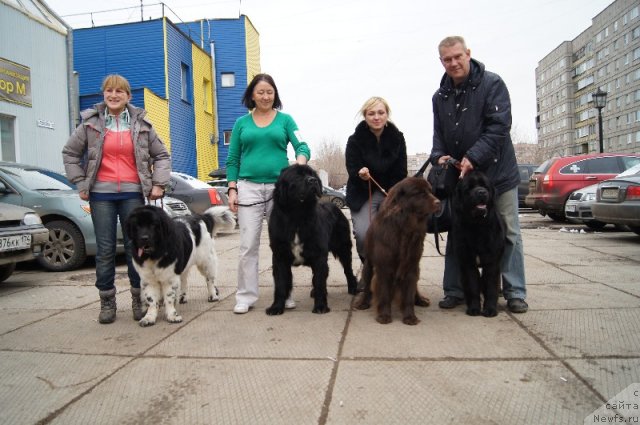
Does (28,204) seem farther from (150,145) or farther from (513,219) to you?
(513,219)

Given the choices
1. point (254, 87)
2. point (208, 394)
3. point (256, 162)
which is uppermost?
point (254, 87)

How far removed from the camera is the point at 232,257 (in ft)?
30.0

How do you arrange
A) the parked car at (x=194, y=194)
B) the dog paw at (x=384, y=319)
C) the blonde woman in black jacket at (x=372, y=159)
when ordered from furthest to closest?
the parked car at (x=194, y=194), the blonde woman in black jacket at (x=372, y=159), the dog paw at (x=384, y=319)

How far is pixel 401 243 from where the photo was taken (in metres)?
4.08

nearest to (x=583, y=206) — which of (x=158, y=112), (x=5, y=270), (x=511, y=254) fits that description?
(x=511, y=254)

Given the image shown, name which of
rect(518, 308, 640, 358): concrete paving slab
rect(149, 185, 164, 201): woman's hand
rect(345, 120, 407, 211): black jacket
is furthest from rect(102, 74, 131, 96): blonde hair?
rect(518, 308, 640, 358): concrete paving slab

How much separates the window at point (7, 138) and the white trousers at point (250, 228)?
1098 centimetres

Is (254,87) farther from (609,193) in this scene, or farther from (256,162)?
(609,193)

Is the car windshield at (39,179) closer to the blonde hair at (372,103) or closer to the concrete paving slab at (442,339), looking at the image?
the blonde hair at (372,103)

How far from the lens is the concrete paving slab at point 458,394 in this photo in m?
2.38

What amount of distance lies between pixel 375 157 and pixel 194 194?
8.09 meters

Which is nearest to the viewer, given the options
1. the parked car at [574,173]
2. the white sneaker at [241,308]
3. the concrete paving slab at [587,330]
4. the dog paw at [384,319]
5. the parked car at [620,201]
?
the concrete paving slab at [587,330]

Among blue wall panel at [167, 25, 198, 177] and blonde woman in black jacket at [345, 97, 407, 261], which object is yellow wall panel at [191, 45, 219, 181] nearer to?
blue wall panel at [167, 25, 198, 177]

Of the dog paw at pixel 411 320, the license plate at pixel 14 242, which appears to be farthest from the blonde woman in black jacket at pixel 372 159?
the license plate at pixel 14 242
